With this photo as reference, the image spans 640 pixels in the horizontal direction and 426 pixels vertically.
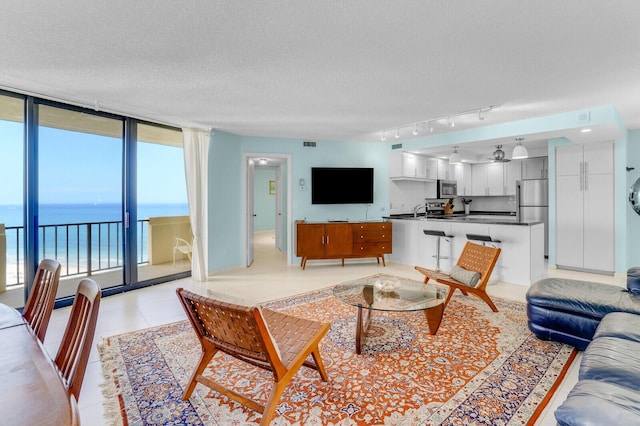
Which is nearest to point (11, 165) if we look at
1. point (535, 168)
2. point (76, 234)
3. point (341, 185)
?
point (76, 234)

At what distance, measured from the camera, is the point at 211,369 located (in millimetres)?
2357

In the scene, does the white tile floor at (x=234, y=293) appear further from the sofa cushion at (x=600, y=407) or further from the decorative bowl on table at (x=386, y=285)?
the decorative bowl on table at (x=386, y=285)

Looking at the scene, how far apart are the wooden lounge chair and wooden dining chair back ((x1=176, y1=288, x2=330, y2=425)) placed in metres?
1.90

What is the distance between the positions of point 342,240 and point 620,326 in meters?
4.03

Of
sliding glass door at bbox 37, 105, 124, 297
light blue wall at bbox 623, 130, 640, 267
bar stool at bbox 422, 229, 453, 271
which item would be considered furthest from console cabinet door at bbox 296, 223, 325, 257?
light blue wall at bbox 623, 130, 640, 267

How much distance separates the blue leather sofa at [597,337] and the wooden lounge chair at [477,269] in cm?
59

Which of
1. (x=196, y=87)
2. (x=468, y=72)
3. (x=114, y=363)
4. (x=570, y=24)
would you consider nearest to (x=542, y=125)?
(x=468, y=72)

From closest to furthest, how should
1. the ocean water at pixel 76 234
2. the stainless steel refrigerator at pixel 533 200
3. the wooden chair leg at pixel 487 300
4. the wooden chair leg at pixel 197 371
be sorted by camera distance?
the wooden chair leg at pixel 197 371 < the wooden chair leg at pixel 487 300 < the ocean water at pixel 76 234 < the stainless steel refrigerator at pixel 533 200

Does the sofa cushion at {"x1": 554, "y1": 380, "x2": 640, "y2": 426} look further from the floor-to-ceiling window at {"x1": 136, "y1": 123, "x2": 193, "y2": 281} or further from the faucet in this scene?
the faucet

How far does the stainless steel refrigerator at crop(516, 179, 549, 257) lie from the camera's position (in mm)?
6449

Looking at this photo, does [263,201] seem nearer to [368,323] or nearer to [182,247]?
[182,247]

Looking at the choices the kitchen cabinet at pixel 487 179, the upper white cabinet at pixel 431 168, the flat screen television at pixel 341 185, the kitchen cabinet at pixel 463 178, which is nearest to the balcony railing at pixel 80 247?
the flat screen television at pixel 341 185

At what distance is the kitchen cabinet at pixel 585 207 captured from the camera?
204 inches

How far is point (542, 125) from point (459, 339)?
349cm
